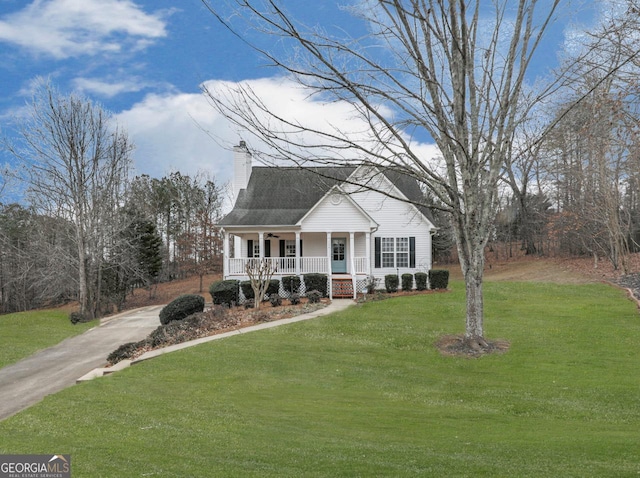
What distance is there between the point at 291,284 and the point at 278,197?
20.4 feet

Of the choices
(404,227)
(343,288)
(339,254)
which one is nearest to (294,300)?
(343,288)

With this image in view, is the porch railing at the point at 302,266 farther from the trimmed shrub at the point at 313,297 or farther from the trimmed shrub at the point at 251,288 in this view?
the trimmed shrub at the point at 313,297

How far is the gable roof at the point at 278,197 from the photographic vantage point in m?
26.0

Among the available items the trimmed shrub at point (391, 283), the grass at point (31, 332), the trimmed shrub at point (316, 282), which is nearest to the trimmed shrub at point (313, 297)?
the trimmed shrub at point (316, 282)

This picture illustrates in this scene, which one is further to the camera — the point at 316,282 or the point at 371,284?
the point at 371,284

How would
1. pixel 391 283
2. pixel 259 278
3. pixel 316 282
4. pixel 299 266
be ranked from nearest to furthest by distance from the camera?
1. pixel 259 278
2. pixel 316 282
3. pixel 391 283
4. pixel 299 266

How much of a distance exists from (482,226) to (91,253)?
19935mm

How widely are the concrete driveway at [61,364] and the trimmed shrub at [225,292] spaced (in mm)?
2650

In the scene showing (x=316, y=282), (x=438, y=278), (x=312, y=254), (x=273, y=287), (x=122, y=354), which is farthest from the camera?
(x=312, y=254)

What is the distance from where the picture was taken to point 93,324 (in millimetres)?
22859

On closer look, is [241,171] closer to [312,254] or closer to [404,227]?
[312,254]

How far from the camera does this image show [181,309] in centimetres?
1941

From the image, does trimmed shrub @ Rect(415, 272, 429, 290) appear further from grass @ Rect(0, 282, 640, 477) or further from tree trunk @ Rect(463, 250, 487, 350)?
tree trunk @ Rect(463, 250, 487, 350)

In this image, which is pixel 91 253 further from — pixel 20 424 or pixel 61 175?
pixel 20 424
